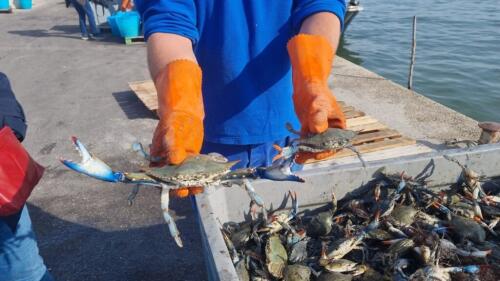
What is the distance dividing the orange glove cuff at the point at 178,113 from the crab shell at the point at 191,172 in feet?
0.12

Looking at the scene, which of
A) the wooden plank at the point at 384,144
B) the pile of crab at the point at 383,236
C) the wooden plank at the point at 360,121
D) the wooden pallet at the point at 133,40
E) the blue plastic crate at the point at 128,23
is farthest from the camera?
the wooden pallet at the point at 133,40

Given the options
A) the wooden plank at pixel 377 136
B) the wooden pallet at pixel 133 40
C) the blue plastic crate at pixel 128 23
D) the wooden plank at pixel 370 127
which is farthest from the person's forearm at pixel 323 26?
the wooden pallet at pixel 133 40

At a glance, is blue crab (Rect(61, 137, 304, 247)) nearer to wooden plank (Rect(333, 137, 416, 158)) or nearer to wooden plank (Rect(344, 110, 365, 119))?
wooden plank (Rect(333, 137, 416, 158))

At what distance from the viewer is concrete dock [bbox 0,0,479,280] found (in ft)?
10.7

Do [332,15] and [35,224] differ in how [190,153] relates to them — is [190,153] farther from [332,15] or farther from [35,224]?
[35,224]

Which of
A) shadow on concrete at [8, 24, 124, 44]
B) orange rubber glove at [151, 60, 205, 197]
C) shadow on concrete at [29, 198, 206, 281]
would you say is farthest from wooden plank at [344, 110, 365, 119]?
shadow on concrete at [8, 24, 124, 44]

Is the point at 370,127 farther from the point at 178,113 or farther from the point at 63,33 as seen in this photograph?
the point at 63,33

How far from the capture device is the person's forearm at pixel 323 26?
79.4 inches

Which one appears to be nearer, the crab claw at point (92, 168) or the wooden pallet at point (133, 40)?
the crab claw at point (92, 168)

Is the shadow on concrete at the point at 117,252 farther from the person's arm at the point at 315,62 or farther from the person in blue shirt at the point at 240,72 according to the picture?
the person's arm at the point at 315,62

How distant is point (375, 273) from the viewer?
1860mm

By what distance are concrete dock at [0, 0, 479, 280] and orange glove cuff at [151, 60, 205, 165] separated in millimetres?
1689

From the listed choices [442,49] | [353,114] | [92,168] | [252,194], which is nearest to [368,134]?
[353,114]

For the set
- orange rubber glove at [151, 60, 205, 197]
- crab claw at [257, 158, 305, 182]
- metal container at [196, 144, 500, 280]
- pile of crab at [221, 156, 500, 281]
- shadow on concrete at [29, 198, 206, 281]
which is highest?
orange rubber glove at [151, 60, 205, 197]
